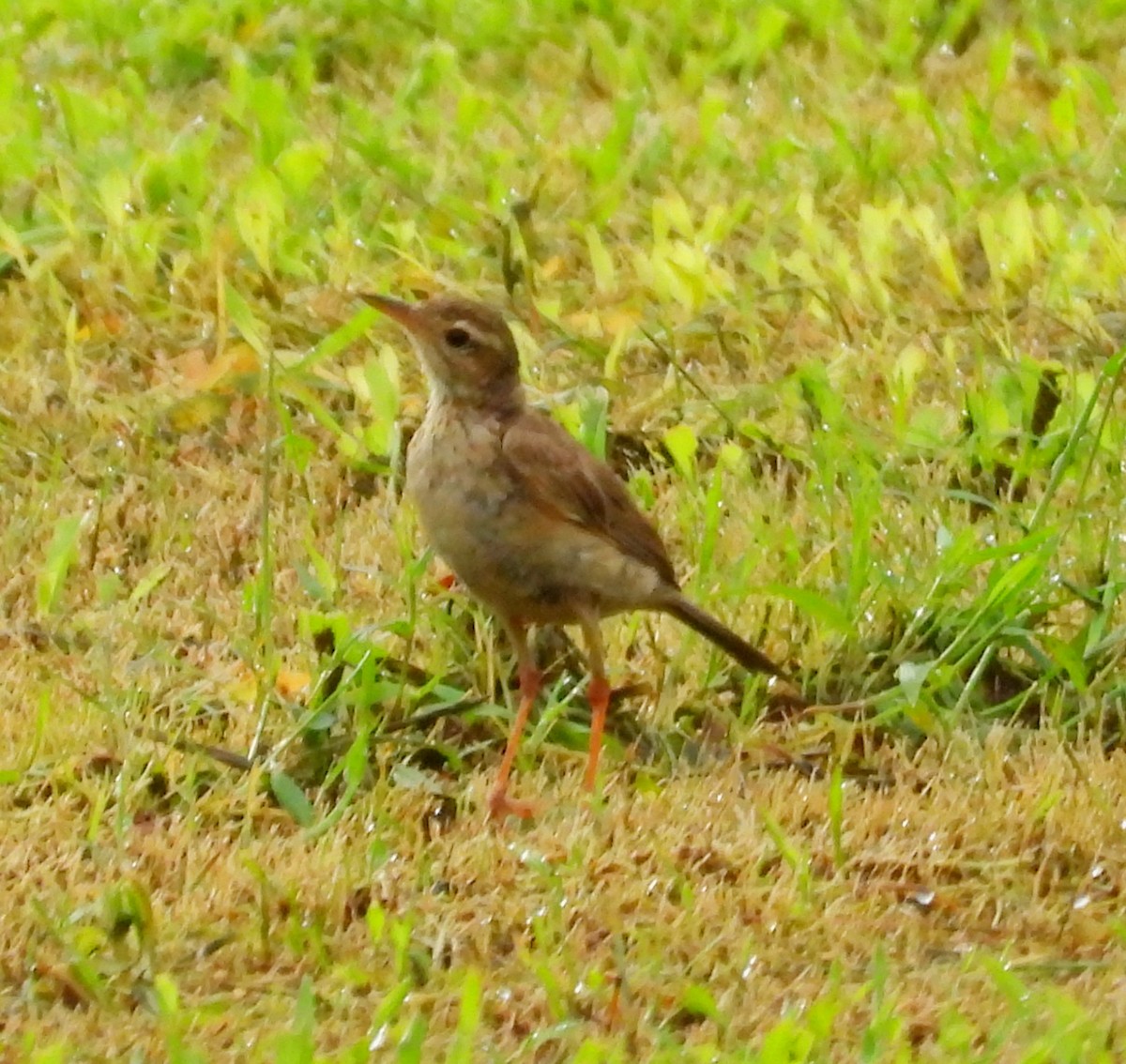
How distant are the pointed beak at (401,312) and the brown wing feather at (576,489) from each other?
318mm

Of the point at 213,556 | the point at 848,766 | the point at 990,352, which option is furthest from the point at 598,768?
the point at 990,352

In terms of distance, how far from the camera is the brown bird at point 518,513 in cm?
493

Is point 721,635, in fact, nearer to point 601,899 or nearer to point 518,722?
point 518,722

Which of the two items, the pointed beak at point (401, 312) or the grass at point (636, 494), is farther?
the pointed beak at point (401, 312)

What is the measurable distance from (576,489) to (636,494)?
106cm

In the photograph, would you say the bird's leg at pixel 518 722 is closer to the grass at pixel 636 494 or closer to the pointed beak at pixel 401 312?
the grass at pixel 636 494

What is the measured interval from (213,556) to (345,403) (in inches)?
35.4

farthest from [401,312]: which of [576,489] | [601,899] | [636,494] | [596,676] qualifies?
[601,899]

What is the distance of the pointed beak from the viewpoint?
17.0 ft

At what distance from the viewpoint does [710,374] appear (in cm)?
683

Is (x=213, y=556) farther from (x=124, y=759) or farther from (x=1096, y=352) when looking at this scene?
(x=1096, y=352)

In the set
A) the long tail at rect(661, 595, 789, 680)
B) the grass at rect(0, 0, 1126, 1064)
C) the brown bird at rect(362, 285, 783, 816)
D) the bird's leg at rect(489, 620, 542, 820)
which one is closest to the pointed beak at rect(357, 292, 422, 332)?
the brown bird at rect(362, 285, 783, 816)

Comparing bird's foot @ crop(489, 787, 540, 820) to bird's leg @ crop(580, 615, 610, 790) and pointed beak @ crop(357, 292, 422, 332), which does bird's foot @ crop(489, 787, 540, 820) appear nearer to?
bird's leg @ crop(580, 615, 610, 790)

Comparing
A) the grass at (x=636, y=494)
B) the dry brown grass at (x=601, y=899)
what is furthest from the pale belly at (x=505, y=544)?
the dry brown grass at (x=601, y=899)
